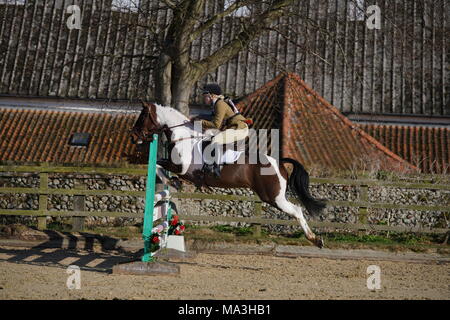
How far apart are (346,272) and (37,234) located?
19.0ft

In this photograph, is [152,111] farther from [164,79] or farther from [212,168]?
[164,79]

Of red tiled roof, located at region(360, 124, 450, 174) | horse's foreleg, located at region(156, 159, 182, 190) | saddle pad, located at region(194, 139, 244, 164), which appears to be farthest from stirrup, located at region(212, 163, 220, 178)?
red tiled roof, located at region(360, 124, 450, 174)

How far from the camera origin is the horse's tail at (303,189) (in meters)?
8.88

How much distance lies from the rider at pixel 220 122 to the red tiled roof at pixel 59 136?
9.85m

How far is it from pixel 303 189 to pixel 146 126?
8.92 feet

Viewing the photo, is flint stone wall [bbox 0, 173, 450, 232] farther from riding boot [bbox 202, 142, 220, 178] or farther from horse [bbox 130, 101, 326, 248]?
riding boot [bbox 202, 142, 220, 178]

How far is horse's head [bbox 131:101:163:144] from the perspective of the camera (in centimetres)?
832

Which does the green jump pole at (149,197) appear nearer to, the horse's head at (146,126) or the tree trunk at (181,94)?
the horse's head at (146,126)

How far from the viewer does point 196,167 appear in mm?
8414

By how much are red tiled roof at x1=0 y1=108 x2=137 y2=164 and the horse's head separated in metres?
9.54

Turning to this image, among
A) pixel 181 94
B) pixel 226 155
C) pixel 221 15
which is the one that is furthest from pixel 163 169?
pixel 221 15

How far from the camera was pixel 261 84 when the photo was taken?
20.9 m

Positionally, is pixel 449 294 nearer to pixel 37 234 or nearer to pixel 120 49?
pixel 37 234

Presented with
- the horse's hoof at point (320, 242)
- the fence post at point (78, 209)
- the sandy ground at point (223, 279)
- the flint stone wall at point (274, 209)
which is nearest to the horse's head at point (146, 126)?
the sandy ground at point (223, 279)
